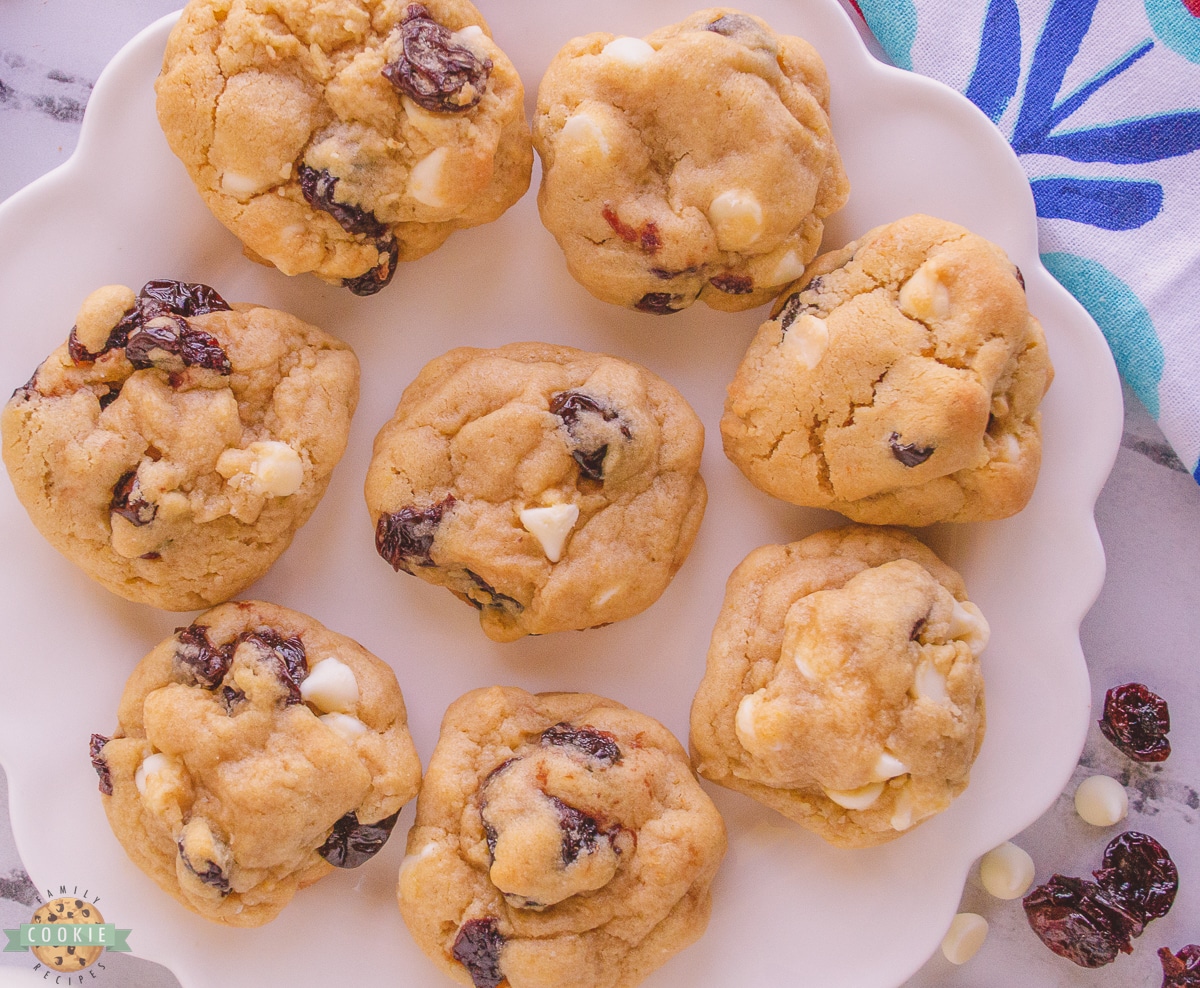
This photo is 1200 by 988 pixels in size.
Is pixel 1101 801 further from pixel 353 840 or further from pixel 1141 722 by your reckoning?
pixel 353 840

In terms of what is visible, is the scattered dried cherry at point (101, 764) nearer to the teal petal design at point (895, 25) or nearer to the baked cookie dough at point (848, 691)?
the baked cookie dough at point (848, 691)

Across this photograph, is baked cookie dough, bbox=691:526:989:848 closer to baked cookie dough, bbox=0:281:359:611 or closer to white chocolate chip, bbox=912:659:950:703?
white chocolate chip, bbox=912:659:950:703

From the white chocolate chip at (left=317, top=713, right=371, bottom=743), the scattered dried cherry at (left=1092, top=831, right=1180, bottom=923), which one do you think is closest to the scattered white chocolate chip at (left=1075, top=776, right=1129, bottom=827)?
the scattered dried cherry at (left=1092, top=831, right=1180, bottom=923)

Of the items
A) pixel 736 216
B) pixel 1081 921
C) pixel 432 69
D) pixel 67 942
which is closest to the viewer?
pixel 432 69

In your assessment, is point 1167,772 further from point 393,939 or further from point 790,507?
point 393,939

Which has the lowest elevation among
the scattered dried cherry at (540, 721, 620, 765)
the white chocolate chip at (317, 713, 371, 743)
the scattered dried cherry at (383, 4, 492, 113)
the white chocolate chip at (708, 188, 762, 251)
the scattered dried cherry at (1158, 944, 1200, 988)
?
the scattered dried cherry at (1158, 944, 1200, 988)

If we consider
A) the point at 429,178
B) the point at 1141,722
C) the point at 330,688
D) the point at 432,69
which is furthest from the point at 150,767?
the point at 1141,722

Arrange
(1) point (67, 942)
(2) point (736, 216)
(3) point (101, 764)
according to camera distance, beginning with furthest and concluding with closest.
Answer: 1. (1) point (67, 942)
2. (3) point (101, 764)
3. (2) point (736, 216)
